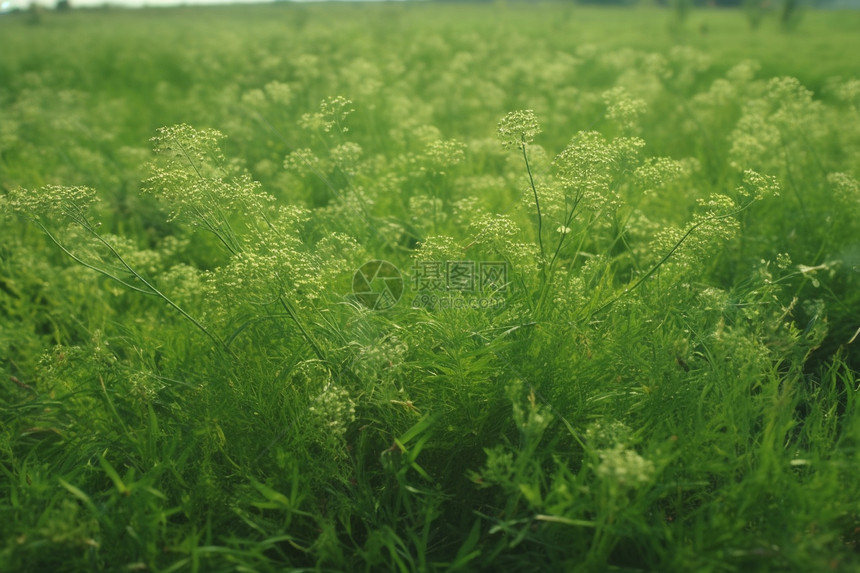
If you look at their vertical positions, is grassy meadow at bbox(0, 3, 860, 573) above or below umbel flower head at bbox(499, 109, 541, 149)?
below

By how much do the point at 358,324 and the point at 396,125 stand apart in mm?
2825

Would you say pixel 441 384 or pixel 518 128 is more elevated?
pixel 518 128

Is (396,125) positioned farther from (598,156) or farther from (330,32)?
(330,32)

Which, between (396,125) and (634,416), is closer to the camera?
(634,416)

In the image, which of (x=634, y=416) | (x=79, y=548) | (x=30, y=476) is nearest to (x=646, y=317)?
(x=634, y=416)

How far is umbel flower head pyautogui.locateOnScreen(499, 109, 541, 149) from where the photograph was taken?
6.58ft

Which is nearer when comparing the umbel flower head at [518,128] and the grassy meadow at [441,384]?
the grassy meadow at [441,384]

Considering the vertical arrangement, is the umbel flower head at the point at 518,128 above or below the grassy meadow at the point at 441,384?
above

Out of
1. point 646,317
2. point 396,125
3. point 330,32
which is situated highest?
point 330,32

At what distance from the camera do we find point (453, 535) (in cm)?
189

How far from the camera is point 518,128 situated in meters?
2.01

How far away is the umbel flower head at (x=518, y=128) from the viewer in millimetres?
2006

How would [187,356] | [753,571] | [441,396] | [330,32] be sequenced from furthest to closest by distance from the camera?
[330,32], [187,356], [441,396], [753,571]

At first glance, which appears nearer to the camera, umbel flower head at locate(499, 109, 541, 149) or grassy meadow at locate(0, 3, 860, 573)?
grassy meadow at locate(0, 3, 860, 573)
